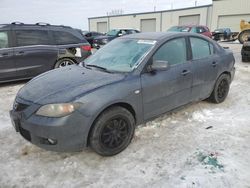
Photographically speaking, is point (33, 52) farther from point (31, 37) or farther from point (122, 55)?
→ point (122, 55)

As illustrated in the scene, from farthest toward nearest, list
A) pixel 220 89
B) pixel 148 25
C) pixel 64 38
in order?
pixel 148 25, pixel 64 38, pixel 220 89

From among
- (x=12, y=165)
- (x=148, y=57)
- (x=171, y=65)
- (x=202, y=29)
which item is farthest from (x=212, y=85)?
(x=202, y=29)

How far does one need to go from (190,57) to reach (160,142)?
62.0 inches

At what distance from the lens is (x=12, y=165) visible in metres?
3.00

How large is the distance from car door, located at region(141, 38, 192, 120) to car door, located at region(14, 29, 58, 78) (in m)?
4.32

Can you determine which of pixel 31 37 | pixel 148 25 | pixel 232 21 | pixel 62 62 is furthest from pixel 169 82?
pixel 148 25

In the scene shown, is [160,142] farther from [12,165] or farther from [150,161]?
[12,165]

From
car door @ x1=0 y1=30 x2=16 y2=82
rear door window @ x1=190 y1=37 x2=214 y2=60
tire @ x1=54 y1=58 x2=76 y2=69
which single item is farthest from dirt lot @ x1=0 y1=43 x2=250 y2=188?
tire @ x1=54 y1=58 x2=76 y2=69

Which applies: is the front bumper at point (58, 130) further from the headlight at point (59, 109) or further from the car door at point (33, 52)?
the car door at point (33, 52)

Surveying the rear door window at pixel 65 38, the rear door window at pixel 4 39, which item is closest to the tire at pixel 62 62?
the rear door window at pixel 65 38

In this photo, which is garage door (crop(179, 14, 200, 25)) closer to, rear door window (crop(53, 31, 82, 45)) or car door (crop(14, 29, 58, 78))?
rear door window (crop(53, 31, 82, 45))

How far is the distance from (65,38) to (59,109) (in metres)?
5.24

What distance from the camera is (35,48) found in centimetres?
685

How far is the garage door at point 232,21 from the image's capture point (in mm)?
29344
